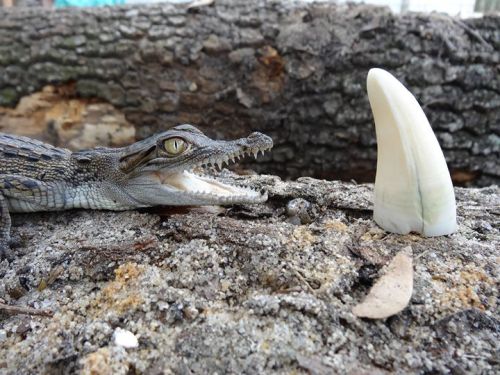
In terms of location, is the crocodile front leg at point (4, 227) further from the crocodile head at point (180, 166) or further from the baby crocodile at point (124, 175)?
the crocodile head at point (180, 166)

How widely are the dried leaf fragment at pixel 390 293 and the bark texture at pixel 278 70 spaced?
223cm

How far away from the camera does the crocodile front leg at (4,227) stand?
169 centimetres

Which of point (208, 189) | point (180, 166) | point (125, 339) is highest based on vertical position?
point (180, 166)

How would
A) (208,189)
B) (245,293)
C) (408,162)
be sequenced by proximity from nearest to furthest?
(245,293), (408,162), (208,189)

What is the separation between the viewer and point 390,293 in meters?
1.33

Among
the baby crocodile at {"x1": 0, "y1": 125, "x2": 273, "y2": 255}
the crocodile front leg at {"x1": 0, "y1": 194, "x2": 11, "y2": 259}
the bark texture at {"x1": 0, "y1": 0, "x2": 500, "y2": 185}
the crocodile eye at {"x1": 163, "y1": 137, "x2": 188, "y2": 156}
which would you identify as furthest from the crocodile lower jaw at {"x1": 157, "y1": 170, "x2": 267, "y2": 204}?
the bark texture at {"x1": 0, "y1": 0, "x2": 500, "y2": 185}

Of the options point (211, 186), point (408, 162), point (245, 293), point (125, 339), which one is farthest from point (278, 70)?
point (125, 339)

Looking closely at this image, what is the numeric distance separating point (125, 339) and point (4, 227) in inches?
34.5

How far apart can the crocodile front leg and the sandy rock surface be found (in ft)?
0.15

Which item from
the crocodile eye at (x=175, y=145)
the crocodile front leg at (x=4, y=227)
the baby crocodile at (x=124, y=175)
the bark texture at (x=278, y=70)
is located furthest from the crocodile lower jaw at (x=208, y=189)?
the bark texture at (x=278, y=70)

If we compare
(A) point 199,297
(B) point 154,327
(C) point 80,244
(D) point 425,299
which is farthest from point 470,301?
(C) point 80,244

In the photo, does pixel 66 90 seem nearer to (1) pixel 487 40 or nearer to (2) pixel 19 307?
(2) pixel 19 307

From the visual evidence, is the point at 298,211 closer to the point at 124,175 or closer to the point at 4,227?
the point at 124,175

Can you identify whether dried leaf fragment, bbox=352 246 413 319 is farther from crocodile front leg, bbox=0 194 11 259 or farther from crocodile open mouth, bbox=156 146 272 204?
crocodile front leg, bbox=0 194 11 259
